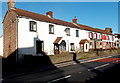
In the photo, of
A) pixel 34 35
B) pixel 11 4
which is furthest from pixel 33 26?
pixel 11 4

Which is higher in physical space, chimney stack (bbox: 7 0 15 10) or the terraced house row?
chimney stack (bbox: 7 0 15 10)

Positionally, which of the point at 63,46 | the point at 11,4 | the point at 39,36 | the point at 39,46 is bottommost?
the point at 63,46

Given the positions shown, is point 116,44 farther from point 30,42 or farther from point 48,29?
point 30,42

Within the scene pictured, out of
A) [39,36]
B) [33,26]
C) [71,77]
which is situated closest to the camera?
[71,77]

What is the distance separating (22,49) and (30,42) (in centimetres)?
179

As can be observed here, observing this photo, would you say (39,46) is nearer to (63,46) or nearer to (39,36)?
(39,36)

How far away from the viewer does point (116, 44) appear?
50.0 metres

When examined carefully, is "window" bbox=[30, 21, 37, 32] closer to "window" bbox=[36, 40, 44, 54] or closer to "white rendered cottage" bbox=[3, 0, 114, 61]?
"white rendered cottage" bbox=[3, 0, 114, 61]

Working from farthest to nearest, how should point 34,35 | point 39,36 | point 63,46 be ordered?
point 63,46
point 39,36
point 34,35

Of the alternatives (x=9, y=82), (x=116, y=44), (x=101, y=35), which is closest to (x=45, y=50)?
(x=9, y=82)

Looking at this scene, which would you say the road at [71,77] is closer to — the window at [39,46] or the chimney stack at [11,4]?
the window at [39,46]

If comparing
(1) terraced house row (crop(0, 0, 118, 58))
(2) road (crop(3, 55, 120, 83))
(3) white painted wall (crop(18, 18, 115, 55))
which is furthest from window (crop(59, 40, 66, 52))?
(2) road (crop(3, 55, 120, 83))

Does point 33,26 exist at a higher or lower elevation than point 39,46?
higher

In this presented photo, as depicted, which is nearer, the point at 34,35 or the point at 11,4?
the point at 34,35
